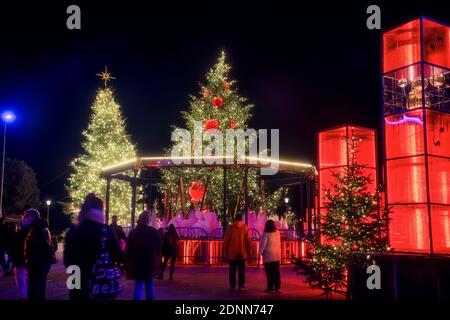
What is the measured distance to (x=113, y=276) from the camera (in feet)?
17.0

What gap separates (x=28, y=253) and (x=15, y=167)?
143ft

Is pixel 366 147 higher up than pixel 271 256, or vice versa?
pixel 366 147

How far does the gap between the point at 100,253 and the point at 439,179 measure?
7.97 m

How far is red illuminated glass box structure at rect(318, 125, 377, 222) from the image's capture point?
1440 centimetres

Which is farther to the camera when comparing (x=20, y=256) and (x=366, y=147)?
(x=366, y=147)

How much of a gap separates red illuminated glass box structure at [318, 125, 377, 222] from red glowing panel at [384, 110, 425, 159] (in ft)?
10.4

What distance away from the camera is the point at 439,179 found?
10.2 m

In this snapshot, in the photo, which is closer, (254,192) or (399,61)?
(399,61)

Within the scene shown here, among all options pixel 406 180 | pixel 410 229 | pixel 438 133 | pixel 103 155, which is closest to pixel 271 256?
pixel 410 229

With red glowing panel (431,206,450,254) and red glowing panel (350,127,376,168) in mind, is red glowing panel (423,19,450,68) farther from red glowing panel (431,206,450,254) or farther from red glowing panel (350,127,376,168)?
red glowing panel (350,127,376,168)

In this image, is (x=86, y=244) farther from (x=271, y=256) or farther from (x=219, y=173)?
(x=219, y=173)

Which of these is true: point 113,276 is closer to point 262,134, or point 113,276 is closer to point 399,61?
point 399,61

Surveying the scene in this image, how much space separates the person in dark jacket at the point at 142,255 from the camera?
22.4 ft
